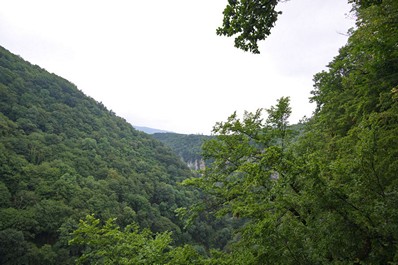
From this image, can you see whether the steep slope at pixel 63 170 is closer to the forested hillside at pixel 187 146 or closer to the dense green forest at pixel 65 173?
the dense green forest at pixel 65 173

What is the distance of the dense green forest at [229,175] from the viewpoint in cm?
396

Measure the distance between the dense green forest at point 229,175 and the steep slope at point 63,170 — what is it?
27 centimetres

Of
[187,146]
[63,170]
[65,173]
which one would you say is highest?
[187,146]

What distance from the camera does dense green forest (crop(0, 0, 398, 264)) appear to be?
3.96 metres

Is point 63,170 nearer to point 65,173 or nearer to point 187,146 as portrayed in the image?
point 65,173

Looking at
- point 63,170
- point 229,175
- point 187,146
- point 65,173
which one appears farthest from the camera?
point 187,146

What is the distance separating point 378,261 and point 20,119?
7202 cm

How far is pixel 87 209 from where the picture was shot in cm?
4444

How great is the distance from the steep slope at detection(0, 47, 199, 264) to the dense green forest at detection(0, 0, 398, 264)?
0.27 metres

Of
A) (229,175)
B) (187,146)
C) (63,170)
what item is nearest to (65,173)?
(63,170)

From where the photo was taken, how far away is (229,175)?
8.18 m

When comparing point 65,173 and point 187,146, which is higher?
point 187,146

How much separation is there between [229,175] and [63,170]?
52.6m

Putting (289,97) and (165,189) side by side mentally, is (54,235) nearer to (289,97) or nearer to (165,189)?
(165,189)
